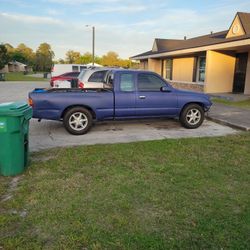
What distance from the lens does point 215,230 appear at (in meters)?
3.07

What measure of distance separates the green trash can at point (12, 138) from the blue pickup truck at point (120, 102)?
2.27 metres

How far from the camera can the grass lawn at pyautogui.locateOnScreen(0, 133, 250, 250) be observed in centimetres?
293

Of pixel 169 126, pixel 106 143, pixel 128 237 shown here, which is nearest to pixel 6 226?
pixel 128 237

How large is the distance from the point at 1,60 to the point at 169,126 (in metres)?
54.6

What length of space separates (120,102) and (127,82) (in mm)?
634

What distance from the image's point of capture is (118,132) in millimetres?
7688

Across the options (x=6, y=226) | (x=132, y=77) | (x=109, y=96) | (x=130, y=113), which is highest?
(x=132, y=77)

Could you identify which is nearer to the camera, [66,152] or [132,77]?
[66,152]

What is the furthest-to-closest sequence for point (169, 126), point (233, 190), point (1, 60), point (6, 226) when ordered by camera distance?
point (1, 60), point (169, 126), point (233, 190), point (6, 226)

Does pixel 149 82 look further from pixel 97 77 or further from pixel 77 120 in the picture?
pixel 97 77

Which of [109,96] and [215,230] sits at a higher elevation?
[109,96]

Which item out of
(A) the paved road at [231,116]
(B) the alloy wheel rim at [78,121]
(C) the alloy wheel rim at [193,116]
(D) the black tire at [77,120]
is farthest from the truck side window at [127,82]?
(A) the paved road at [231,116]

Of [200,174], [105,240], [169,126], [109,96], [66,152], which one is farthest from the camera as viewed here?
[169,126]

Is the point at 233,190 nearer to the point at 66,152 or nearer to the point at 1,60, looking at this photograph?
the point at 66,152
